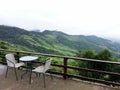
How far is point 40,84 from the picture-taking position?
174 inches

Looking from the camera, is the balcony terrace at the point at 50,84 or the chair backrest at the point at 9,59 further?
the chair backrest at the point at 9,59

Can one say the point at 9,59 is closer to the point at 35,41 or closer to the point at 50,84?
the point at 50,84

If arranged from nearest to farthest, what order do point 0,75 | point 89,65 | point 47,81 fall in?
point 47,81 → point 0,75 → point 89,65

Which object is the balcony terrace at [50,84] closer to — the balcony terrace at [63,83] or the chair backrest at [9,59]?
the balcony terrace at [63,83]

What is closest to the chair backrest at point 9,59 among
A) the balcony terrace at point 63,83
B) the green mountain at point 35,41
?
the balcony terrace at point 63,83

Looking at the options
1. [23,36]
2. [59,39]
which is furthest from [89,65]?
[59,39]

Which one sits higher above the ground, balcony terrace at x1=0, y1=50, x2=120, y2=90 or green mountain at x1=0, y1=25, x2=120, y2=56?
green mountain at x1=0, y1=25, x2=120, y2=56

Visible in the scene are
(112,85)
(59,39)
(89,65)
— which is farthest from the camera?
(59,39)

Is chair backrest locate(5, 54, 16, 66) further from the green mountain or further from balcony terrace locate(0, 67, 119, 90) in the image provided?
the green mountain

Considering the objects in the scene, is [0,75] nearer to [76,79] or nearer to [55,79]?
[55,79]

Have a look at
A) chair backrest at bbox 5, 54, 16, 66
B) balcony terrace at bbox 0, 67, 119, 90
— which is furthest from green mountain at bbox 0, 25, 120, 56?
balcony terrace at bbox 0, 67, 119, 90

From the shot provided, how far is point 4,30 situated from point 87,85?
4263 cm

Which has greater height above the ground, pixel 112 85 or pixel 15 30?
pixel 15 30

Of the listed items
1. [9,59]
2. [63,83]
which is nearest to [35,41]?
[9,59]
